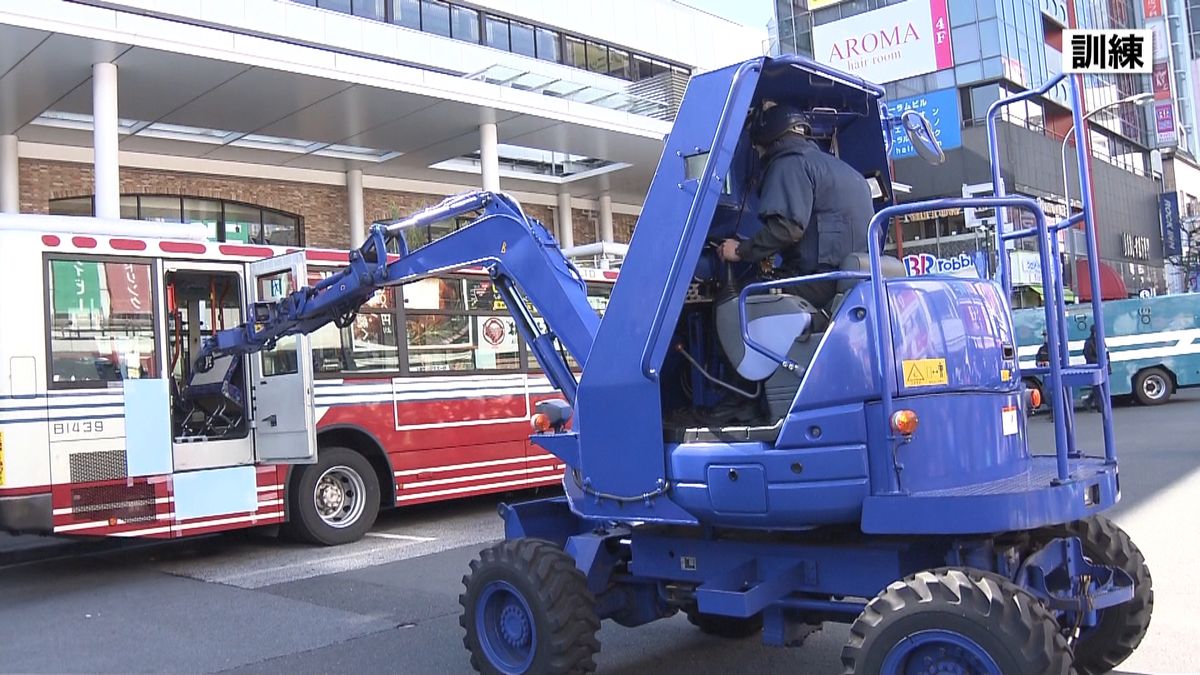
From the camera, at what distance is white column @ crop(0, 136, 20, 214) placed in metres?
17.5

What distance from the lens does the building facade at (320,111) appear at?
15.3 meters

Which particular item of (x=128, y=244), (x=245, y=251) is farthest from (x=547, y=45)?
(x=128, y=244)

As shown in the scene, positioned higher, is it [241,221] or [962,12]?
[962,12]

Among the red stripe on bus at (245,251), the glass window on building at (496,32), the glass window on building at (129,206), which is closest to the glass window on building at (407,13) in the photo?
the glass window on building at (496,32)

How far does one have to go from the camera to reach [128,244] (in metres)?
9.69

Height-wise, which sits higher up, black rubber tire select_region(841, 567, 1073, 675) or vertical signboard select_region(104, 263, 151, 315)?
vertical signboard select_region(104, 263, 151, 315)

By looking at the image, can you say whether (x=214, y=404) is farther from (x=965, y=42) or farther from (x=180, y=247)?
(x=965, y=42)

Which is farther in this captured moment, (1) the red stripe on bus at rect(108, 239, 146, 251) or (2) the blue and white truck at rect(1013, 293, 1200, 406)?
(2) the blue and white truck at rect(1013, 293, 1200, 406)

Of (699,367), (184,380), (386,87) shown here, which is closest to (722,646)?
(699,367)

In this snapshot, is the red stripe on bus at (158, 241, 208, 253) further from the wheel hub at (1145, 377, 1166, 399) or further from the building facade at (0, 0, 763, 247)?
the wheel hub at (1145, 377, 1166, 399)

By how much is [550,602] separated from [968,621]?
2.08 m

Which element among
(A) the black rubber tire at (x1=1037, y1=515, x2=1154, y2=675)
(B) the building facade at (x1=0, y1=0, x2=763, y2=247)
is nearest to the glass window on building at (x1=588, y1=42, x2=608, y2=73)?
(B) the building facade at (x1=0, y1=0, x2=763, y2=247)

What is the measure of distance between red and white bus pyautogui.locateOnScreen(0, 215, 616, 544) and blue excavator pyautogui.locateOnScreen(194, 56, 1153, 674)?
9.47 feet

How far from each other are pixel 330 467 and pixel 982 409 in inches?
310
